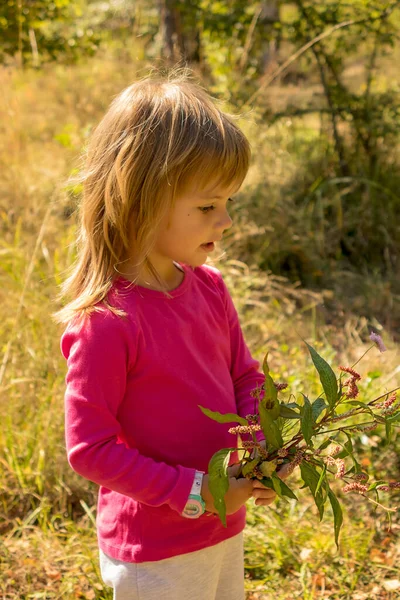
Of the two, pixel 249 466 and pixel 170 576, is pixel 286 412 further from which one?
pixel 170 576

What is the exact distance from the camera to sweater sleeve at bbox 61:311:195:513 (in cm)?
145

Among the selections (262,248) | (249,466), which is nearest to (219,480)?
(249,466)

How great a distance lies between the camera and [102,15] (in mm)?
7465

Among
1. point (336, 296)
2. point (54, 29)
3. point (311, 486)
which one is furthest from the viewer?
point (54, 29)

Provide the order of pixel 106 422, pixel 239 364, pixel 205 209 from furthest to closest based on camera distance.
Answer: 1. pixel 239 364
2. pixel 205 209
3. pixel 106 422

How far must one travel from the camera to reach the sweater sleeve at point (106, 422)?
4.77 feet

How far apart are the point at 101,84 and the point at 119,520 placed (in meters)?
5.09

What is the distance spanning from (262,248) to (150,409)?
9.58ft

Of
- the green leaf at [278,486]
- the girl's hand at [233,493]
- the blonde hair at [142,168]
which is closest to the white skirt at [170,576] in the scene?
the girl's hand at [233,493]

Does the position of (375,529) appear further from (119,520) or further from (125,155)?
(125,155)

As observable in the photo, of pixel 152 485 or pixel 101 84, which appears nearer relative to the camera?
pixel 152 485

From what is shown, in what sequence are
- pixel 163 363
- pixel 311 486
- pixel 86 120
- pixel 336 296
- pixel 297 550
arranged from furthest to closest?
pixel 86 120 → pixel 336 296 → pixel 297 550 → pixel 163 363 → pixel 311 486

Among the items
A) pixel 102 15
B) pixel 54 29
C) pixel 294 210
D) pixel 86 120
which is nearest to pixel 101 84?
pixel 54 29

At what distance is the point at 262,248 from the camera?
4398 mm
